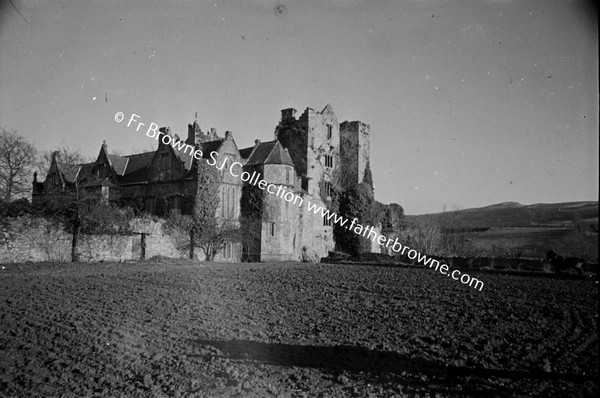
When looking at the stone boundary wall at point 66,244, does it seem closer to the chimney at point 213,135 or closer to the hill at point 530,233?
the chimney at point 213,135

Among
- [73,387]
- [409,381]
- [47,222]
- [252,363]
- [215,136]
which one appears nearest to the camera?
[73,387]

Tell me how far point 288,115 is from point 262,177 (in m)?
11.0

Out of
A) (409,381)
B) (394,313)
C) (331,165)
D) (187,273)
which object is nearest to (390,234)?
(331,165)

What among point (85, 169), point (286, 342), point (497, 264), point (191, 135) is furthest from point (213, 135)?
point (286, 342)

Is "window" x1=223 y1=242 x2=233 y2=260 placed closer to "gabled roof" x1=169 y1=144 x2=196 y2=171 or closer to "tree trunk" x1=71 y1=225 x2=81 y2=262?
"gabled roof" x1=169 y1=144 x2=196 y2=171

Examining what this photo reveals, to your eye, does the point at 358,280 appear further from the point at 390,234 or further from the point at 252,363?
the point at 390,234

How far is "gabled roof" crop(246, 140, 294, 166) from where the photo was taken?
38.1m

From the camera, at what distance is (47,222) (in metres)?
28.0

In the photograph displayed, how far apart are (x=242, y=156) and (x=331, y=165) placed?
1048cm

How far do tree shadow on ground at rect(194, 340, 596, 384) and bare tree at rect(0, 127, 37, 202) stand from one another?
30136mm

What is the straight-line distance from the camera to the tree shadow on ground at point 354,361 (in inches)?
332

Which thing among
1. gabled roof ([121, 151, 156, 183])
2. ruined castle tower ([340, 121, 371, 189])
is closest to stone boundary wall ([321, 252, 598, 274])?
ruined castle tower ([340, 121, 371, 189])

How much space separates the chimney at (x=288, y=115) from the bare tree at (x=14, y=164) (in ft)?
76.4

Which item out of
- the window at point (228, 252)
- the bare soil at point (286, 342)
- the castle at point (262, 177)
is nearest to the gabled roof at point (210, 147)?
the castle at point (262, 177)
